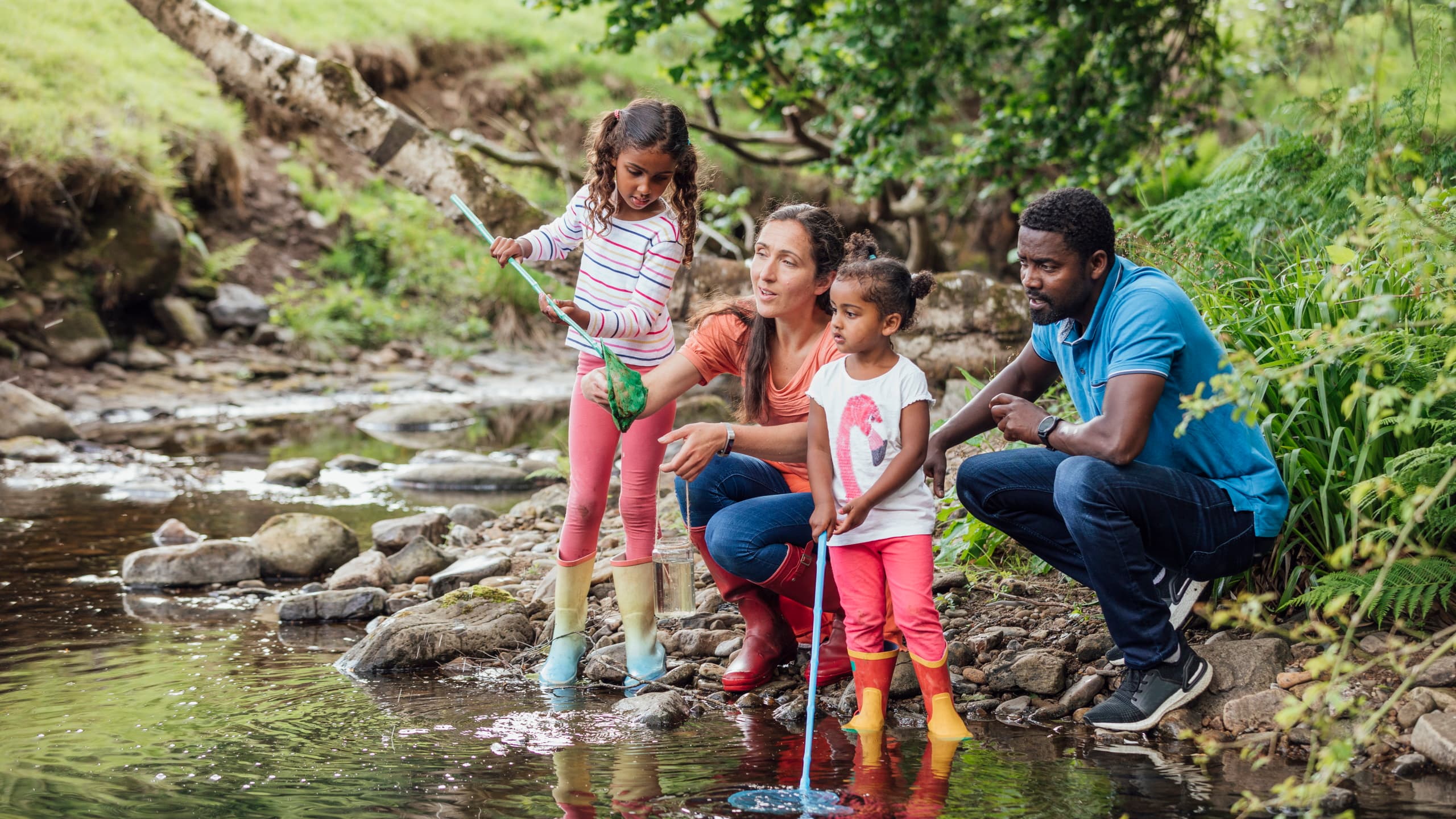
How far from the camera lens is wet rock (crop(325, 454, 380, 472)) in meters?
8.26

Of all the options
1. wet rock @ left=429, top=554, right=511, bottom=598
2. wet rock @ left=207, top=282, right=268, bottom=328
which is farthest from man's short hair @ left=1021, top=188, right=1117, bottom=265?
wet rock @ left=207, top=282, right=268, bottom=328

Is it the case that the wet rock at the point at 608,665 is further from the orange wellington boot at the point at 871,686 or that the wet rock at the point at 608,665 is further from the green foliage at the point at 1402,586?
the green foliage at the point at 1402,586

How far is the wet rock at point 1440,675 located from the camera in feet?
9.51

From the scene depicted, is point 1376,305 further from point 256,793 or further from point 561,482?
point 561,482

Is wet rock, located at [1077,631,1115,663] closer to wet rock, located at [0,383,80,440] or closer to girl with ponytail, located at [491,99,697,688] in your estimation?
girl with ponytail, located at [491,99,697,688]

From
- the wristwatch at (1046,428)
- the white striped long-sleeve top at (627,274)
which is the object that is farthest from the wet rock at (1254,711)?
the white striped long-sleeve top at (627,274)

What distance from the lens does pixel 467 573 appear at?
4.88m

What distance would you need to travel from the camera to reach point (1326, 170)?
4453 mm

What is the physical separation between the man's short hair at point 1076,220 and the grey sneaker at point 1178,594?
0.90m

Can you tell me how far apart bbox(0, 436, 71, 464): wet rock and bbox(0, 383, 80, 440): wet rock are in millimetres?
118

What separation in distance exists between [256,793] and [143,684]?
128 centimetres

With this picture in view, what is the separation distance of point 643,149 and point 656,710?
5.10 ft

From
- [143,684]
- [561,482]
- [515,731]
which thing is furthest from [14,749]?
[561,482]

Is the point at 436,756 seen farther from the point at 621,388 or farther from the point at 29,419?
the point at 29,419
